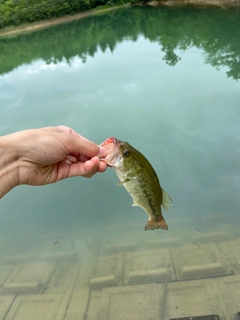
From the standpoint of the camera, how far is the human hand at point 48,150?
243cm

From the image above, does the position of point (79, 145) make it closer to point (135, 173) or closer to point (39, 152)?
point (39, 152)

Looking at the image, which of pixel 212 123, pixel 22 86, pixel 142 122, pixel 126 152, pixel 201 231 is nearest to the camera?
pixel 126 152

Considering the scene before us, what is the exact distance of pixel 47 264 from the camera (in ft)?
20.8

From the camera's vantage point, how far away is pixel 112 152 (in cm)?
246

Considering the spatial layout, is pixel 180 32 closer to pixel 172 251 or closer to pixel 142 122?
pixel 142 122

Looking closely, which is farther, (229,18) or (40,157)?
(229,18)

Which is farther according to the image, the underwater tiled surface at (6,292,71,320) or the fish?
the underwater tiled surface at (6,292,71,320)

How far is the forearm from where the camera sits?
242cm

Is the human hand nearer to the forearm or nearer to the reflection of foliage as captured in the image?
the forearm

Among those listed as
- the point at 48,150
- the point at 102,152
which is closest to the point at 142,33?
the point at 102,152

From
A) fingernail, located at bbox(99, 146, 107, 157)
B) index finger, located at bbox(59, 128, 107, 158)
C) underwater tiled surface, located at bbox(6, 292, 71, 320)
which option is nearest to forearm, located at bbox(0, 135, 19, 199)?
index finger, located at bbox(59, 128, 107, 158)

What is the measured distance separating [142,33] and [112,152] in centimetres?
2890

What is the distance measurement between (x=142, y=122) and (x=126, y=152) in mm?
8215

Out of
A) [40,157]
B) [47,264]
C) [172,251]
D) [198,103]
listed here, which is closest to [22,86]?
[198,103]
